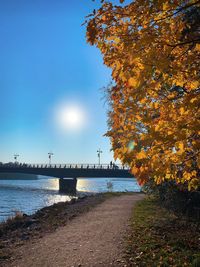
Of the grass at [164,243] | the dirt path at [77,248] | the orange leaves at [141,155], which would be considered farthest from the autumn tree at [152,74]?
the dirt path at [77,248]

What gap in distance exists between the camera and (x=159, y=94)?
6453mm

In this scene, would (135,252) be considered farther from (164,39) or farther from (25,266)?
(164,39)

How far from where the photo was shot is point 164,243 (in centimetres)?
1171

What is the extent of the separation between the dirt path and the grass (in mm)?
490

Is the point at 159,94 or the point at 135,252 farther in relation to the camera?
the point at 135,252

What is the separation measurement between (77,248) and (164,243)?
299cm

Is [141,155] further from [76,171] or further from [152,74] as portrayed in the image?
[76,171]

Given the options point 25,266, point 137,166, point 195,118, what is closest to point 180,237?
point 25,266

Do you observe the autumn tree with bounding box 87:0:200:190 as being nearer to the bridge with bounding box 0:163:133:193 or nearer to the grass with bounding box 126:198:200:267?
the grass with bounding box 126:198:200:267

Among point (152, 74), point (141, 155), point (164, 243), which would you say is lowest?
point (164, 243)

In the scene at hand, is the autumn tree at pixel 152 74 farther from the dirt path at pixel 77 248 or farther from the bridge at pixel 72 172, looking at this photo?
the bridge at pixel 72 172

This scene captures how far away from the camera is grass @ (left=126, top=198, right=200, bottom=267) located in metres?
9.70

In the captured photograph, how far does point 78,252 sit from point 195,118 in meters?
7.27

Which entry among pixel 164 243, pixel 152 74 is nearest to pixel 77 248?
pixel 164 243
